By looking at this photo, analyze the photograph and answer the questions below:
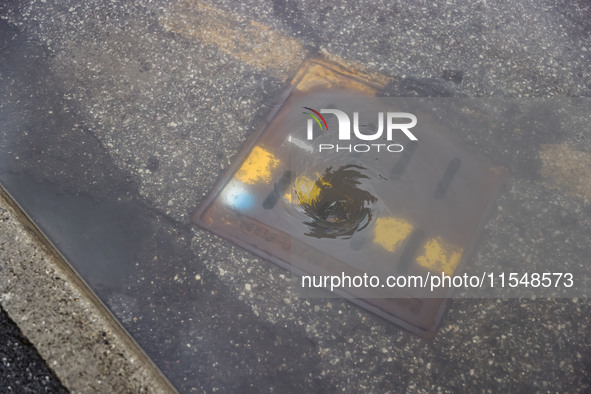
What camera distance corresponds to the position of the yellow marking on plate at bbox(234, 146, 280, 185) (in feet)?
7.79

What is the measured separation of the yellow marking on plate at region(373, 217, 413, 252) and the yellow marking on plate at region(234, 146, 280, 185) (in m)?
0.64

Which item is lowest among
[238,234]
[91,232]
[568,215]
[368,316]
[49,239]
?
[49,239]

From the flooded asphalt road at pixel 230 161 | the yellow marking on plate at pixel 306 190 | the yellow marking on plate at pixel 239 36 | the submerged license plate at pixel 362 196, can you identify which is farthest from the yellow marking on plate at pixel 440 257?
the yellow marking on plate at pixel 239 36

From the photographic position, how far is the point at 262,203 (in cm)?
232

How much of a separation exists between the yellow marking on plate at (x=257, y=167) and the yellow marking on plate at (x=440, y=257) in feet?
2.96

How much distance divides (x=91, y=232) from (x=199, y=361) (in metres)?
0.90

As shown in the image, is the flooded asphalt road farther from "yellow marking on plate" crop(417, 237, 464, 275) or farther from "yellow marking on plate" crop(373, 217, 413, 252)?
"yellow marking on plate" crop(373, 217, 413, 252)

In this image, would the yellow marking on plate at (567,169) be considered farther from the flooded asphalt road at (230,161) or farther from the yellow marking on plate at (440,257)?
the yellow marking on plate at (440,257)

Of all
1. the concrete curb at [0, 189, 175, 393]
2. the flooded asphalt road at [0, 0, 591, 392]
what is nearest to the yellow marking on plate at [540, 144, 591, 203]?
the flooded asphalt road at [0, 0, 591, 392]

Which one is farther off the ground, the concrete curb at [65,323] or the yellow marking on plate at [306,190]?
the yellow marking on plate at [306,190]

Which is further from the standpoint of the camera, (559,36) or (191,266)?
(559,36)

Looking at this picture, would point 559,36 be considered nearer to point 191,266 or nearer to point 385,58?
point 385,58

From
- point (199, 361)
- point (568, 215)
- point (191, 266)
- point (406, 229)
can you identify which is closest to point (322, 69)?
point (406, 229)

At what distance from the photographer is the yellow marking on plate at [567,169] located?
7.59 ft
